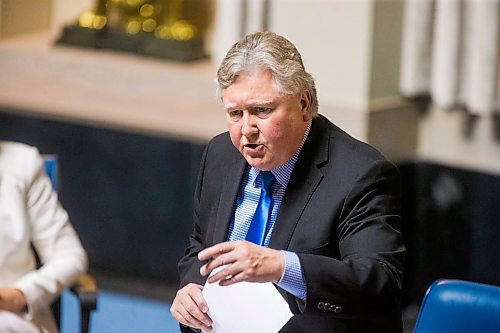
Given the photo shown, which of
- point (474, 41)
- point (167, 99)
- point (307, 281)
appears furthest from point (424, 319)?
point (167, 99)

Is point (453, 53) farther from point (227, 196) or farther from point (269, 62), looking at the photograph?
point (269, 62)

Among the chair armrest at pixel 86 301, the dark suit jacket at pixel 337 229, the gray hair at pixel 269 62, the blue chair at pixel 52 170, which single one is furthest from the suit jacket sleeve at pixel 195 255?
the blue chair at pixel 52 170

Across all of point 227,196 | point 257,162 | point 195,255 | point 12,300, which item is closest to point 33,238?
point 12,300

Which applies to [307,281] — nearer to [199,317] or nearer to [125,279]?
[199,317]

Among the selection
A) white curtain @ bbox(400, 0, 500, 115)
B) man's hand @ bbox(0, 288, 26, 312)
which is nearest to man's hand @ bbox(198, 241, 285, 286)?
man's hand @ bbox(0, 288, 26, 312)

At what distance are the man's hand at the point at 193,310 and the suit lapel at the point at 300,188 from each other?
217mm

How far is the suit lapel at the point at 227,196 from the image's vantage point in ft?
9.86

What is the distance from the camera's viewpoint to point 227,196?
10.00ft

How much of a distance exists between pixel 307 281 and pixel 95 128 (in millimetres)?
3772

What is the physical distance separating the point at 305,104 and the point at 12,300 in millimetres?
1413

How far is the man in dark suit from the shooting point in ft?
8.77

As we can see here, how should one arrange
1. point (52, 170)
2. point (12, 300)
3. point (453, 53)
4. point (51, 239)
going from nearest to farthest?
point (12, 300) → point (51, 239) → point (52, 170) → point (453, 53)

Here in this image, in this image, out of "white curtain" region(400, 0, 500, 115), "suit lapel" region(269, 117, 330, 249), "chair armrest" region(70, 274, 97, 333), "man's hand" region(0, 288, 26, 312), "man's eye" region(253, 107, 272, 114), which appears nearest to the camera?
"man's eye" region(253, 107, 272, 114)

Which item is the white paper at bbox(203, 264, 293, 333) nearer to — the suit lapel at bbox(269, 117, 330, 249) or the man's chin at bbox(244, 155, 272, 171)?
the suit lapel at bbox(269, 117, 330, 249)
